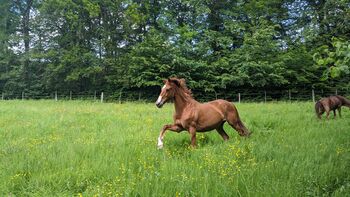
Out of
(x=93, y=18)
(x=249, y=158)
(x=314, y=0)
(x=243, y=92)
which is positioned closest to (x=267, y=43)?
(x=243, y=92)

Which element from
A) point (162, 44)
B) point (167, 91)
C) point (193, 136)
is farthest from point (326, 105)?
point (162, 44)

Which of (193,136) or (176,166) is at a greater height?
(193,136)

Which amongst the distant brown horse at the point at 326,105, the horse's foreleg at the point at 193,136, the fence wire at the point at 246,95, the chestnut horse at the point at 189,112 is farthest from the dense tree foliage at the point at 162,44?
the horse's foreleg at the point at 193,136

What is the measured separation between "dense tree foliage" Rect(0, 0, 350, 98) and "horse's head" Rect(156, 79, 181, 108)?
2404 centimetres

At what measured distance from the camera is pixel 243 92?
1350 inches

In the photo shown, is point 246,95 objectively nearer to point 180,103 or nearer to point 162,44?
point 162,44

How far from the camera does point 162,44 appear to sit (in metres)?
35.5

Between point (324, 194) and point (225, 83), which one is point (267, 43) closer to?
point (225, 83)

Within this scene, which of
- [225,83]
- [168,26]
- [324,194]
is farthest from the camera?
[168,26]

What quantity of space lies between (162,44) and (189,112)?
91.9 feet

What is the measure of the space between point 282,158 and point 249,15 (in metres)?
34.5

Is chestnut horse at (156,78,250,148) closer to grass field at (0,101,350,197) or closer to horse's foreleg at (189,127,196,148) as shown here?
horse's foreleg at (189,127,196,148)

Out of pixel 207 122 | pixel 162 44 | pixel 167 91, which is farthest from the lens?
pixel 162 44

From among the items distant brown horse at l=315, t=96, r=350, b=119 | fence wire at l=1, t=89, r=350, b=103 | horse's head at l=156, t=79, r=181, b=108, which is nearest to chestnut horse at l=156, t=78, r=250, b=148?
horse's head at l=156, t=79, r=181, b=108
